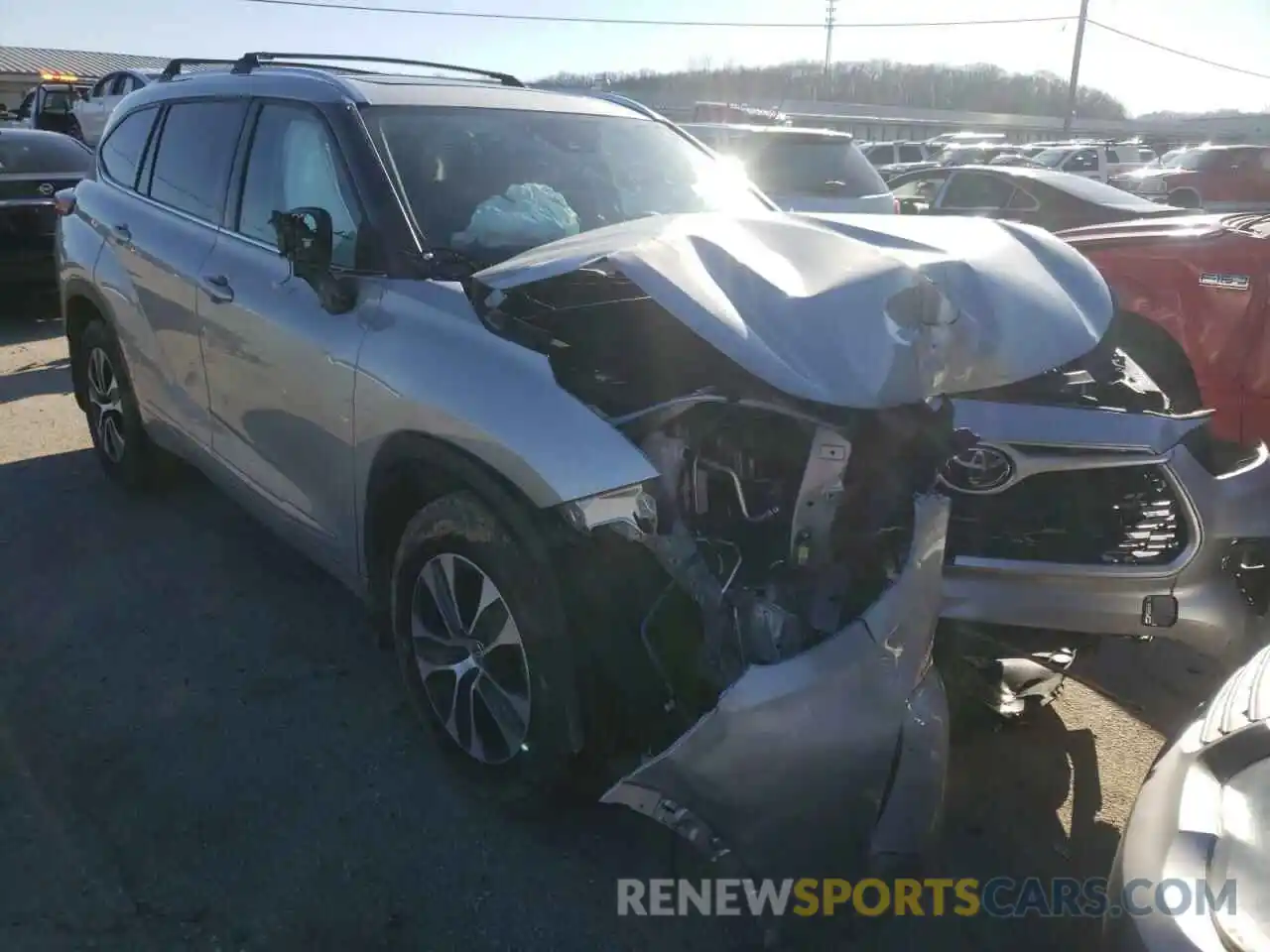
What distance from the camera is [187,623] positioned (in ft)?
12.9

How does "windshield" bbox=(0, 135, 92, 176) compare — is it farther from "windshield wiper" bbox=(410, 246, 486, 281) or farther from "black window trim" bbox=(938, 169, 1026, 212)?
"windshield wiper" bbox=(410, 246, 486, 281)

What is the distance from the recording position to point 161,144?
452cm

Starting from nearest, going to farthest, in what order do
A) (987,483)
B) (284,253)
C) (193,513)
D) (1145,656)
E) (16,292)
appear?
1. (987,483)
2. (284,253)
3. (1145,656)
4. (193,513)
5. (16,292)

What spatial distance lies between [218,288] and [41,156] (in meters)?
8.08

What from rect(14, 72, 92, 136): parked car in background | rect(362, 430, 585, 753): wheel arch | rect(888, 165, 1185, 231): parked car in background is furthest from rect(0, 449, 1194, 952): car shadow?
rect(14, 72, 92, 136): parked car in background

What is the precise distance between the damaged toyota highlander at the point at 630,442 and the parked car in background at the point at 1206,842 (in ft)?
1.52

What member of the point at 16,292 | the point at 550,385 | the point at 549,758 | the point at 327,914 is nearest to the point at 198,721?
the point at 327,914

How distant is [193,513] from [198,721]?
197cm

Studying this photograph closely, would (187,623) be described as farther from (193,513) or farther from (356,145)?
(356,145)

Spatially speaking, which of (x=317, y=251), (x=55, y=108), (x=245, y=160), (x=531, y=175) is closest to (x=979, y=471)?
(x=531, y=175)

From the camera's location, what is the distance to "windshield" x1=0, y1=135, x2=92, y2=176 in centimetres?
978

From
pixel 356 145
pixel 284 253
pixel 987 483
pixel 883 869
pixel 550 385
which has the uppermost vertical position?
pixel 356 145

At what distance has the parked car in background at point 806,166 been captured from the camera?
878 centimetres

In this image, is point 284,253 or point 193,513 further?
point 193,513
